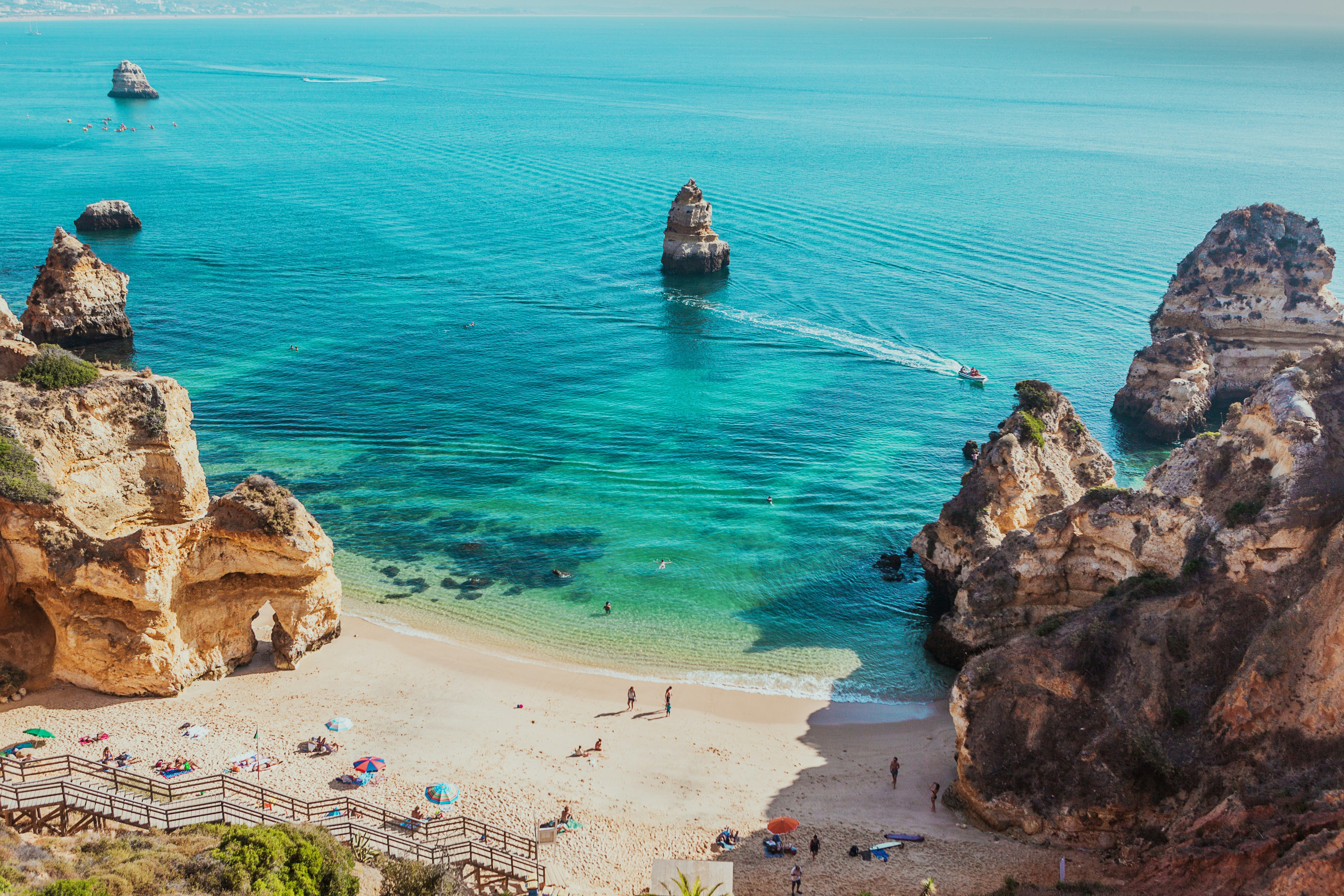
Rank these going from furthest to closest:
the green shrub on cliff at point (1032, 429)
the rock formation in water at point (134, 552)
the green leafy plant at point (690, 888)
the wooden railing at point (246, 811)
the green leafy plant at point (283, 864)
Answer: the green shrub on cliff at point (1032, 429)
the rock formation in water at point (134, 552)
the green leafy plant at point (690, 888)
the wooden railing at point (246, 811)
the green leafy plant at point (283, 864)

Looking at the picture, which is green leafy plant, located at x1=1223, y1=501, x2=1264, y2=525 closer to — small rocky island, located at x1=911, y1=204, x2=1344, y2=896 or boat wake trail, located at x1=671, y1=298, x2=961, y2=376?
small rocky island, located at x1=911, y1=204, x2=1344, y2=896

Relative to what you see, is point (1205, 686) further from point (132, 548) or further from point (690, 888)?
point (132, 548)

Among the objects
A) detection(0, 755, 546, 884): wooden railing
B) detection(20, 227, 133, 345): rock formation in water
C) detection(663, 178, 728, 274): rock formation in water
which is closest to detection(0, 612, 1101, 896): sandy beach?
detection(0, 755, 546, 884): wooden railing

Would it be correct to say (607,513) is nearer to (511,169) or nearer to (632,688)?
(632,688)

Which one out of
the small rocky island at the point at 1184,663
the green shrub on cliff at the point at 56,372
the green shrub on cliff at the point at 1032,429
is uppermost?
the green shrub on cliff at the point at 56,372

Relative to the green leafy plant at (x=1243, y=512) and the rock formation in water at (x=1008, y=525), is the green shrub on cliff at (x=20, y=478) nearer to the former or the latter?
the rock formation in water at (x=1008, y=525)

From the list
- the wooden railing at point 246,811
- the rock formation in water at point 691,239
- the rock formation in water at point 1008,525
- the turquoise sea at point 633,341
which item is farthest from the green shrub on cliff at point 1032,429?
the rock formation in water at point 691,239
